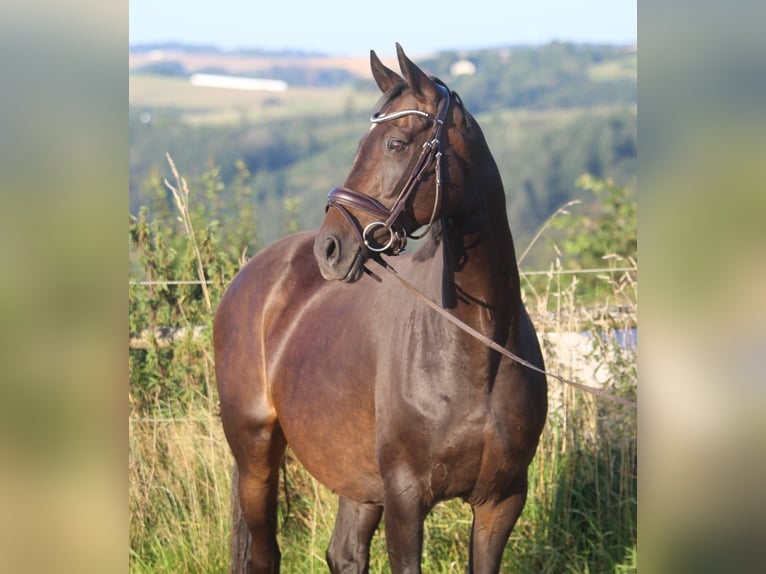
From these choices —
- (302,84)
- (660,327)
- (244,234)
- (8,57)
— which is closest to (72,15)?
(8,57)

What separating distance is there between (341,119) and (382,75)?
44.9 meters

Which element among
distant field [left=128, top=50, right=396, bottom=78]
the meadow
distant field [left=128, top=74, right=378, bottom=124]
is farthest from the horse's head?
distant field [left=128, top=50, right=396, bottom=78]

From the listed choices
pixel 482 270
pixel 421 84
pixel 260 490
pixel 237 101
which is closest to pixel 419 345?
pixel 482 270

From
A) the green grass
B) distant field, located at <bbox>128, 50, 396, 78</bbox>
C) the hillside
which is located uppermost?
distant field, located at <bbox>128, 50, 396, 78</bbox>

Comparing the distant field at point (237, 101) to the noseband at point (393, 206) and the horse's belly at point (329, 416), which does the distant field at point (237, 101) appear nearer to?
the horse's belly at point (329, 416)

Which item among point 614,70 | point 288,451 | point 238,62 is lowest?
point 288,451

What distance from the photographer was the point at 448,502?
5.21 meters

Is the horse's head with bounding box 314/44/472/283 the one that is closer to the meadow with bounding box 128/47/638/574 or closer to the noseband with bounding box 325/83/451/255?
the noseband with bounding box 325/83/451/255

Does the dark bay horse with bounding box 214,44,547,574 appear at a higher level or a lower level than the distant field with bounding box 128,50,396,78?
lower

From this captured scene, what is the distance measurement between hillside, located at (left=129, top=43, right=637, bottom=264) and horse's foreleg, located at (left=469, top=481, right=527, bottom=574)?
2718cm

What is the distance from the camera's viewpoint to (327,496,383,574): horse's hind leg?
4.37 metres

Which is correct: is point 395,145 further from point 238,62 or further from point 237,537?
point 238,62

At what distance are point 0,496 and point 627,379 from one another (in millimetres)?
4482

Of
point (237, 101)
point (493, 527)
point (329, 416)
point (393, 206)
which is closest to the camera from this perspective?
point (393, 206)
